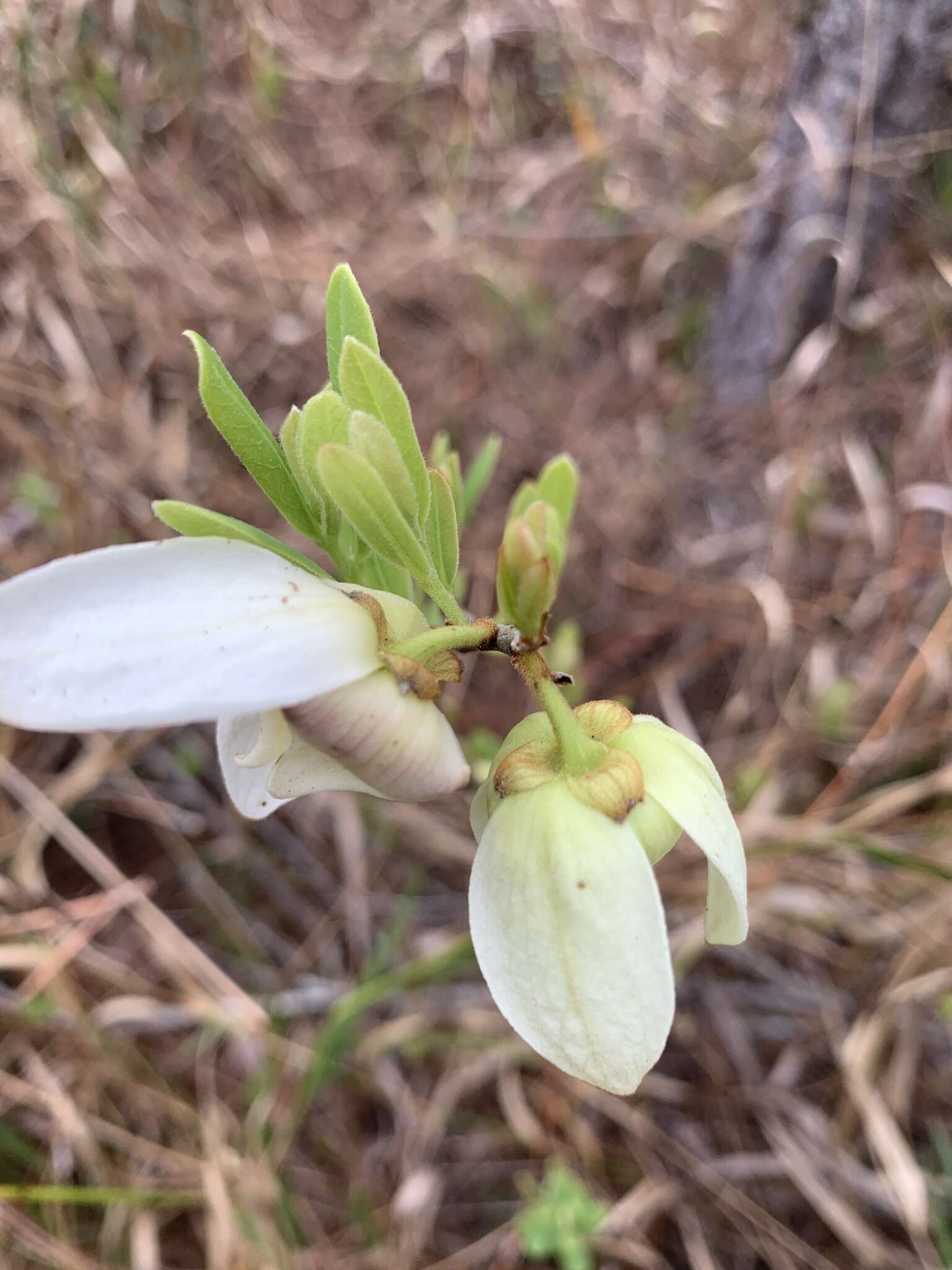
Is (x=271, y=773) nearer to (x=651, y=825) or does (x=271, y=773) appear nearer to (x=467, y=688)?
(x=651, y=825)

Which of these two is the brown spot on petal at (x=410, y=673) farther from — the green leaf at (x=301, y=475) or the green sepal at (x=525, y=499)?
the green sepal at (x=525, y=499)

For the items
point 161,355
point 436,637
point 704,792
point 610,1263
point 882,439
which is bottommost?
point 610,1263

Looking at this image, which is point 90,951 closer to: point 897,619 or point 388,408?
point 388,408

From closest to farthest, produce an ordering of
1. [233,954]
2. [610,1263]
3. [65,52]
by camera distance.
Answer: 1. [610,1263]
2. [233,954]
3. [65,52]

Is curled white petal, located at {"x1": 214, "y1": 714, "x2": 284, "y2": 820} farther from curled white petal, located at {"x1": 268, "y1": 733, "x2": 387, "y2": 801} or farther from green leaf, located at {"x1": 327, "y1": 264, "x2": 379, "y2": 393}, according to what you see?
green leaf, located at {"x1": 327, "y1": 264, "x2": 379, "y2": 393}

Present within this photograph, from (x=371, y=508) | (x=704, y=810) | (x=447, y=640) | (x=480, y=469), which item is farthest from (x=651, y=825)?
(x=480, y=469)

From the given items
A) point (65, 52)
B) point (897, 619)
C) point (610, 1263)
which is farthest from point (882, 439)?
point (65, 52)

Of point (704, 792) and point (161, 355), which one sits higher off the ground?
point (704, 792)
